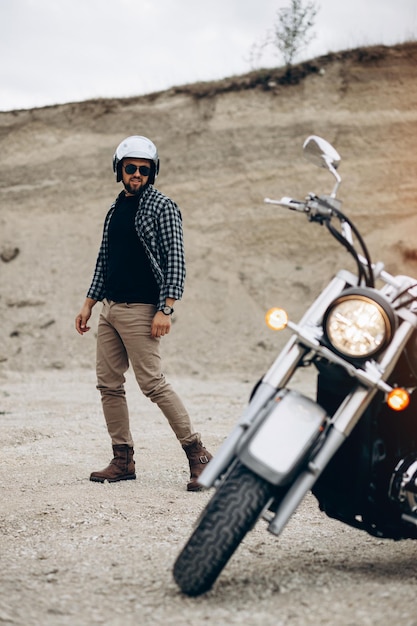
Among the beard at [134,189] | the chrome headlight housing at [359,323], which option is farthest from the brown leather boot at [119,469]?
the chrome headlight housing at [359,323]

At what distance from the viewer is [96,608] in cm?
272

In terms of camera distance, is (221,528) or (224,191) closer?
(221,528)

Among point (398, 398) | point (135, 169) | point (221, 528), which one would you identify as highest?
point (135, 169)

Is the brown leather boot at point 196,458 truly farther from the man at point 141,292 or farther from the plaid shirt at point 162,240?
the plaid shirt at point 162,240

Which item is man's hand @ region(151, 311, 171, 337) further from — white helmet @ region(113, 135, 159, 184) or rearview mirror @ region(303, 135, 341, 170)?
rearview mirror @ region(303, 135, 341, 170)

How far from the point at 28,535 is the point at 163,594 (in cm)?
116

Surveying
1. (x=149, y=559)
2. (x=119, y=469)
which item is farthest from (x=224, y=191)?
(x=149, y=559)

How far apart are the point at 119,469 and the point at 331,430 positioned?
8.46ft

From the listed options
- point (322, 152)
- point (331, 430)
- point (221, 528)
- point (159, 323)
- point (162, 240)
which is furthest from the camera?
point (162, 240)

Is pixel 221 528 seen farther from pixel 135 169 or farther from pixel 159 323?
pixel 135 169

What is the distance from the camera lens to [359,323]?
282 centimetres

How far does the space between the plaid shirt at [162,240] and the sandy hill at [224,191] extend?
8.51 m

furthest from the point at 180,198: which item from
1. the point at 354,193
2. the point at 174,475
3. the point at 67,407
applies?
the point at 174,475

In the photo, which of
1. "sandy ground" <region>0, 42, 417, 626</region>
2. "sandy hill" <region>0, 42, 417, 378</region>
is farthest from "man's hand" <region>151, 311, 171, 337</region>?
"sandy hill" <region>0, 42, 417, 378</region>
